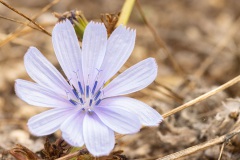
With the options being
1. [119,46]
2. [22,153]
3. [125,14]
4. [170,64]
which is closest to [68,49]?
[119,46]

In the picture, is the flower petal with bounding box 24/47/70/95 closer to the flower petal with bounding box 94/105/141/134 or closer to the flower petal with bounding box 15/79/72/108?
the flower petal with bounding box 15/79/72/108

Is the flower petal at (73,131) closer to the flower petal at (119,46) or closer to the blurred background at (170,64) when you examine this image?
the flower petal at (119,46)

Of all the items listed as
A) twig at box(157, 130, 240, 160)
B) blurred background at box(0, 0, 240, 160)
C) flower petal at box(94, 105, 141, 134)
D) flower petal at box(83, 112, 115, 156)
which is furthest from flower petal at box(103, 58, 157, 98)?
blurred background at box(0, 0, 240, 160)

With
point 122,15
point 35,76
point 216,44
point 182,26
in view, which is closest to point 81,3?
point 182,26

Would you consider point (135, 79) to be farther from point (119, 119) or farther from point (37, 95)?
point (37, 95)

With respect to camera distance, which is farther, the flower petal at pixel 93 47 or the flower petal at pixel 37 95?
the flower petal at pixel 93 47

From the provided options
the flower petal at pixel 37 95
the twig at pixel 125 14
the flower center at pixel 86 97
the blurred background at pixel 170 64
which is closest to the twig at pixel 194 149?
the blurred background at pixel 170 64
